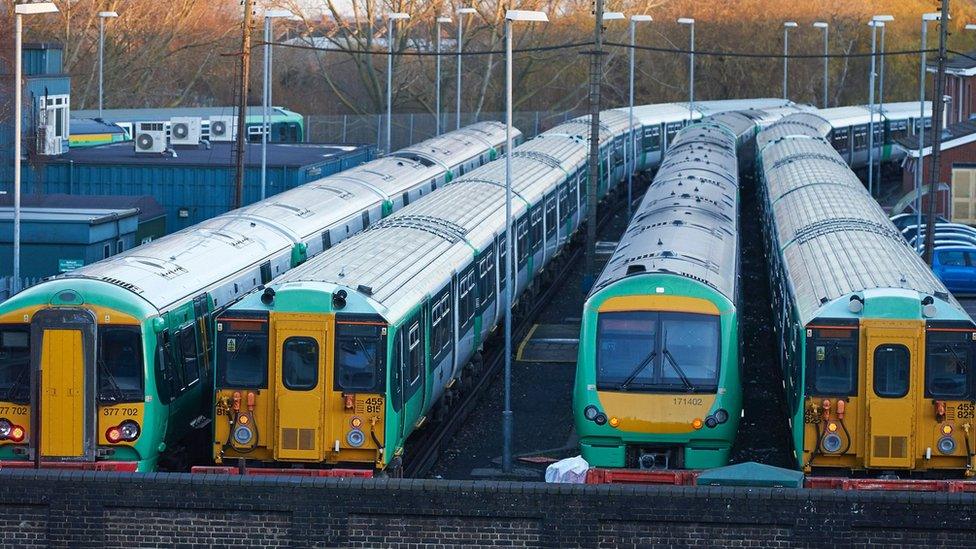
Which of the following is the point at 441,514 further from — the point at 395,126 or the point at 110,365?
the point at 395,126

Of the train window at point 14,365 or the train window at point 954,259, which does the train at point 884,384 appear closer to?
the train window at point 14,365

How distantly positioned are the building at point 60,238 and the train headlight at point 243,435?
10566mm

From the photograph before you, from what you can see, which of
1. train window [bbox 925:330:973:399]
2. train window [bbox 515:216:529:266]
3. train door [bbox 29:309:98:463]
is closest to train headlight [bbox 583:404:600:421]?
train window [bbox 925:330:973:399]

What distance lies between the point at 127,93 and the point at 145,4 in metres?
4.56

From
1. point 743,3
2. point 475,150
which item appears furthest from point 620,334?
point 743,3

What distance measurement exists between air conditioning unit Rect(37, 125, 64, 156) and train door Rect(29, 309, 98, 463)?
20979 millimetres

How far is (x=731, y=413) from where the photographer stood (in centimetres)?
1748

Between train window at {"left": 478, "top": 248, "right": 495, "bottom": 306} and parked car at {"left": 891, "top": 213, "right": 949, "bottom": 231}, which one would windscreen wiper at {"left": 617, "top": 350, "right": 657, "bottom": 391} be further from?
parked car at {"left": 891, "top": 213, "right": 949, "bottom": 231}

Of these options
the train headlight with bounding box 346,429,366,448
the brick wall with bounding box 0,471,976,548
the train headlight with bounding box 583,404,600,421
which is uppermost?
the train headlight with bounding box 583,404,600,421

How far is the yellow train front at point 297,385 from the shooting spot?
16.8 metres

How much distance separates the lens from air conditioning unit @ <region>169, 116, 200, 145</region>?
143 feet

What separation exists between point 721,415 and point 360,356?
400 cm

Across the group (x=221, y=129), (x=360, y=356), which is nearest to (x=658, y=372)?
(x=360, y=356)

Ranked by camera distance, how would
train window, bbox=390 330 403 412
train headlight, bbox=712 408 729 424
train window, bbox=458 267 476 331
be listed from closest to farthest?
train window, bbox=390 330 403 412 → train headlight, bbox=712 408 729 424 → train window, bbox=458 267 476 331
